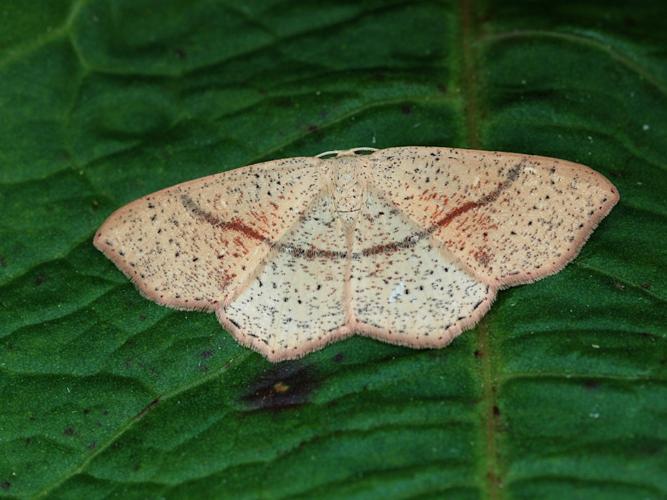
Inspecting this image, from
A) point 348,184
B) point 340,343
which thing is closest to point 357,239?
point 348,184

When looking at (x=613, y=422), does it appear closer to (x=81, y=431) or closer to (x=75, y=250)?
(x=81, y=431)

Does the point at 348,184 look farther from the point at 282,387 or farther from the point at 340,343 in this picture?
the point at 282,387

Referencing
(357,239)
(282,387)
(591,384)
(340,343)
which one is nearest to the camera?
(591,384)

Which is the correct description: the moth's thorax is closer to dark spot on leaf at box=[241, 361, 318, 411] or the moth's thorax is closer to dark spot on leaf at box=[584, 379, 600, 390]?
dark spot on leaf at box=[241, 361, 318, 411]

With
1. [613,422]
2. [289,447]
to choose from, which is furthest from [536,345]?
[289,447]

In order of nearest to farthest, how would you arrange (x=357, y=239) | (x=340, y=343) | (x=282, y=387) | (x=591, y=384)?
(x=591, y=384) → (x=282, y=387) → (x=340, y=343) → (x=357, y=239)

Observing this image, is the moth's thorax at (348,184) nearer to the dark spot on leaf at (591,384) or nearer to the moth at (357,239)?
the moth at (357,239)
